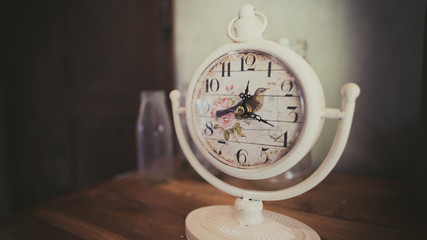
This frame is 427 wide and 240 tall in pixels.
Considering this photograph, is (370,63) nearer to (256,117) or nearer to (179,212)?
(256,117)

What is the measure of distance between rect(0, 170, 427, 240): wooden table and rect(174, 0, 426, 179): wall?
0.39 feet

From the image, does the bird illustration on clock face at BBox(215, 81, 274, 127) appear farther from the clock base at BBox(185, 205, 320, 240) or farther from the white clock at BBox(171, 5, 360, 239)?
the clock base at BBox(185, 205, 320, 240)

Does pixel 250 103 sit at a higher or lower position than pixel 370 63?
lower

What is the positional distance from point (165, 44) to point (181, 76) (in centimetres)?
18

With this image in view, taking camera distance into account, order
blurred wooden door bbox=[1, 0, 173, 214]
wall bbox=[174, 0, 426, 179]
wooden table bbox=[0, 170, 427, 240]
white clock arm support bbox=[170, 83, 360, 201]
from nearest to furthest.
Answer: white clock arm support bbox=[170, 83, 360, 201]
wooden table bbox=[0, 170, 427, 240]
wall bbox=[174, 0, 426, 179]
blurred wooden door bbox=[1, 0, 173, 214]

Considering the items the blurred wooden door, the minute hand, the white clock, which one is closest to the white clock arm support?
the white clock

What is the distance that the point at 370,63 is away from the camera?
952 millimetres

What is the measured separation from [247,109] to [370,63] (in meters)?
0.63

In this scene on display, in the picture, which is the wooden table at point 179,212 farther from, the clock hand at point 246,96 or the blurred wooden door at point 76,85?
the blurred wooden door at point 76,85

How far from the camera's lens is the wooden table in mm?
628

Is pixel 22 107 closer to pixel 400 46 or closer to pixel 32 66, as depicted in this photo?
pixel 32 66

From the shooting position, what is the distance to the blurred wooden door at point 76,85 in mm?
1453

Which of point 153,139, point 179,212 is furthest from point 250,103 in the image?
point 153,139

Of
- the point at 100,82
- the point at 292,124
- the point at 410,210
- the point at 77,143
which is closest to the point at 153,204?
the point at 292,124
